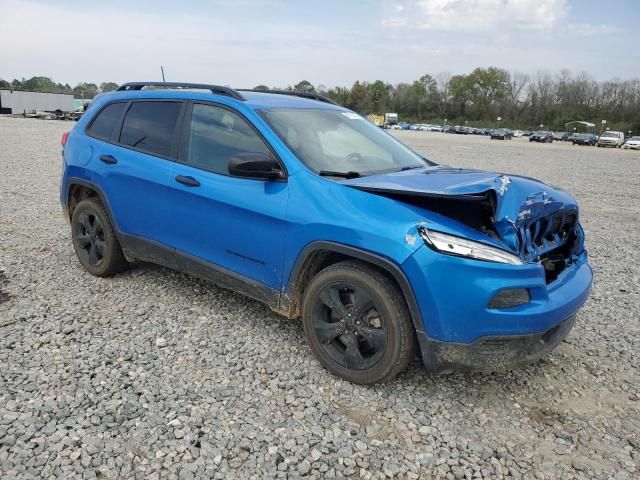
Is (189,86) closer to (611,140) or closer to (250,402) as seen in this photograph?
(250,402)

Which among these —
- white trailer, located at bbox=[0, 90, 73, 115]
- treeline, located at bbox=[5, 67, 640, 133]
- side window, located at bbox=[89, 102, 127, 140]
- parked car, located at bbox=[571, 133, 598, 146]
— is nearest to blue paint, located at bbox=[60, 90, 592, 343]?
side window, located at bbox=[89, 102, 127, 140]

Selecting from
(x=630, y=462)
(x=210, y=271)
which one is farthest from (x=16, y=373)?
(x=630, y=462)

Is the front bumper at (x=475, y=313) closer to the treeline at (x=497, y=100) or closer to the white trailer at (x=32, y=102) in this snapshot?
the white trailer at (x=32, y=102)

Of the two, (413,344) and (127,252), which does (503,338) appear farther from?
(127,252)

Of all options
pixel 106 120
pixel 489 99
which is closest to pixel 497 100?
pixel 489 99

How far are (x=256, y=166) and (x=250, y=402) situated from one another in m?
1.47

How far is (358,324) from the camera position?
321 cm

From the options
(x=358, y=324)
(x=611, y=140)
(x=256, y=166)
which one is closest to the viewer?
(x=358, y=324)

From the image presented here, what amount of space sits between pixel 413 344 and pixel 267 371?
1021mm

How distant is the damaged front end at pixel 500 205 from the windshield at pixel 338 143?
13.1 inches

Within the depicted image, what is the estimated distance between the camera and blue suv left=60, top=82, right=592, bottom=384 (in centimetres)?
288

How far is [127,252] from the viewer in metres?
4.70

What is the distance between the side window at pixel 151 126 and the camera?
14.1 feet

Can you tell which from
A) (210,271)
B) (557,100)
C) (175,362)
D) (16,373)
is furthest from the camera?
(557,100)
